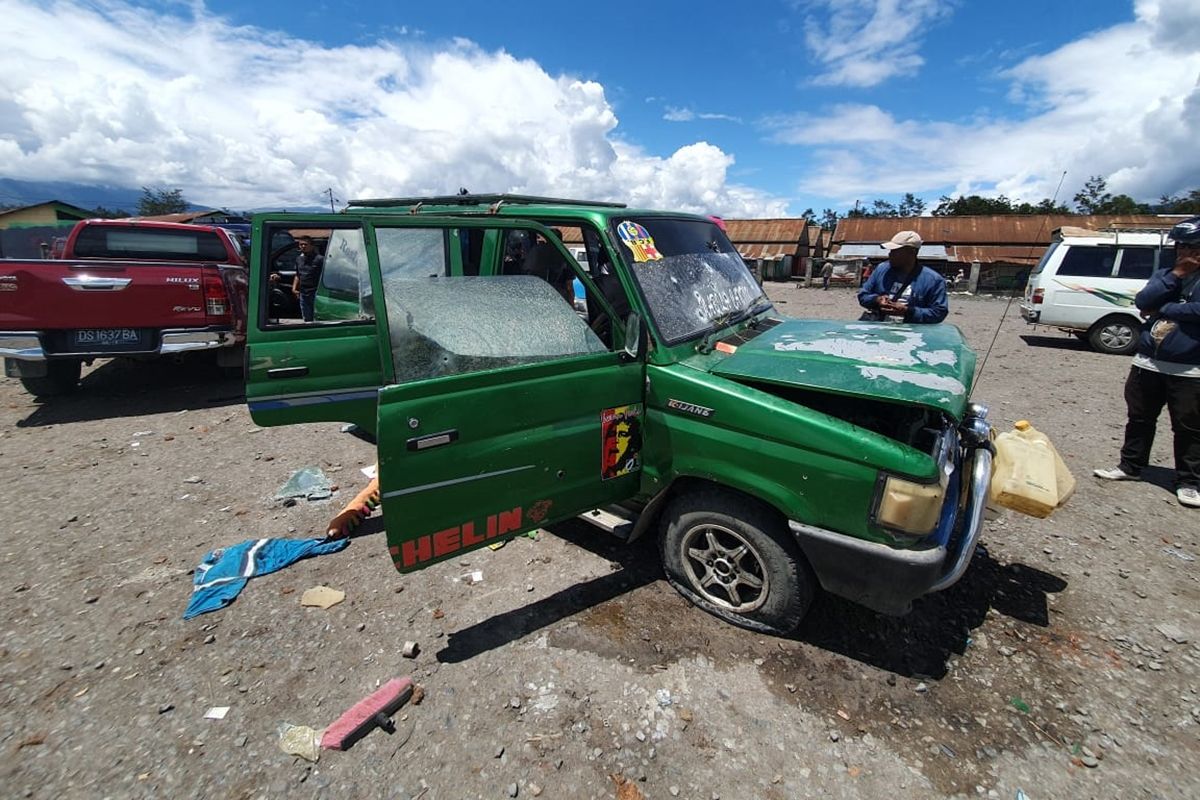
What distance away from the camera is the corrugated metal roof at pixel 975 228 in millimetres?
29688

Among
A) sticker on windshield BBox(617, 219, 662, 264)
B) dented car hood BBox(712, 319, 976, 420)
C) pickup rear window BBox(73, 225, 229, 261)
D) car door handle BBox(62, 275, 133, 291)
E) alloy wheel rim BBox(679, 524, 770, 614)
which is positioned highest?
sticker on windshield BBox(617, 219, 662, 264)

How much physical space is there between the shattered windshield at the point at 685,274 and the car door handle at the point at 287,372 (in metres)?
2.14

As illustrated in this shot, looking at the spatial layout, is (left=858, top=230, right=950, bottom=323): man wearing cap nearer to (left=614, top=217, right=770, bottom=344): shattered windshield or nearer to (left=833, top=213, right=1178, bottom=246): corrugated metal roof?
(left=614, top=217, right=770, bottom=344): shattered windshield

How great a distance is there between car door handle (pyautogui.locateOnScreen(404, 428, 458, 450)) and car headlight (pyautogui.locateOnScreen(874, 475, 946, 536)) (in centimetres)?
187

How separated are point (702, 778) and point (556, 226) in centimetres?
287

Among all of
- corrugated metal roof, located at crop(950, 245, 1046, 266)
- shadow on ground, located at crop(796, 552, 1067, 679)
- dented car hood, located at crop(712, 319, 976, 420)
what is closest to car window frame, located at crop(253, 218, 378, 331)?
dented car hood, located at crop(712, 319, 976, 420)

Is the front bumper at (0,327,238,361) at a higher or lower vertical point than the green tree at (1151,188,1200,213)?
lower

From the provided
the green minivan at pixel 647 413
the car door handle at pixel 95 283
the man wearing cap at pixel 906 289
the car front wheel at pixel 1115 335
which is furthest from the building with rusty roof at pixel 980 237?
the car door handle at pixel 95 283

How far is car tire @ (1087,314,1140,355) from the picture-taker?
9883 millimetres

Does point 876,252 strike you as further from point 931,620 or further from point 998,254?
point 931,620

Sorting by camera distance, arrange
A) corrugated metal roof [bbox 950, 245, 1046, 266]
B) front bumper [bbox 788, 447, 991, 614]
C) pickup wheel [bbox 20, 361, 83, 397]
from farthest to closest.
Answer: corrugated metal roof [bbox 950, 245, 1046, 266] → pickup wheel [bbox 20, 361, 83, 397] → front bumper [bbox 788, 447, 991, 614]

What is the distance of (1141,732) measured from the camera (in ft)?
7.36

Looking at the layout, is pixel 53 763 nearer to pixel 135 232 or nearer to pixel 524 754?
pixel 524 754

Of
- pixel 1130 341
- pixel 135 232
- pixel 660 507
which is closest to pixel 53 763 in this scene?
pixel 660 507
